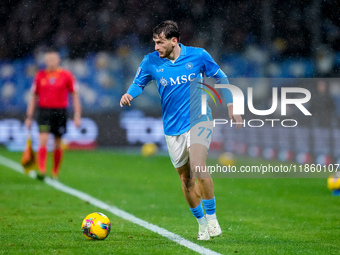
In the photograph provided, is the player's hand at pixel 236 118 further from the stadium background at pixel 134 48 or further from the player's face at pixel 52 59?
the stadium background at pixel 134 48

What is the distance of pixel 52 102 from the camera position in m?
12.1

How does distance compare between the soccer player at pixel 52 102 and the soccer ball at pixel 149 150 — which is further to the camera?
the soccer ball at pixel 149 150

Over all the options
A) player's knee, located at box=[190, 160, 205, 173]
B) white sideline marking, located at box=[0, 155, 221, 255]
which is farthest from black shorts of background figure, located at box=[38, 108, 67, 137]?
player's knee, located at box=[190, 160, 205, 173]

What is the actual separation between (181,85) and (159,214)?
2246 mm

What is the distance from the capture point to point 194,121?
6.01m

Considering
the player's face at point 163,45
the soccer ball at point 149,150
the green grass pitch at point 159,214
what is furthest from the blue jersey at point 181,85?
the soccer ball at point 149,150

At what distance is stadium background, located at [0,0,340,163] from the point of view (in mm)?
19469

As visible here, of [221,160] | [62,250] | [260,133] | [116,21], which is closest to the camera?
[62,250]

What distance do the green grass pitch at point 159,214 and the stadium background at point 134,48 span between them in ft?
18.6

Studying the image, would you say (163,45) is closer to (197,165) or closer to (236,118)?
(236,118)

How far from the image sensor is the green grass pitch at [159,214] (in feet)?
18.6

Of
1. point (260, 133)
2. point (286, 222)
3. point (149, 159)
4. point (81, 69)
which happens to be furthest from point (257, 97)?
point (286, 222)

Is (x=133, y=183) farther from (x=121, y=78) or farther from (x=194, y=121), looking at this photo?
(x=121, y=78)

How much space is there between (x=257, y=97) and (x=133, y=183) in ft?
18.1
